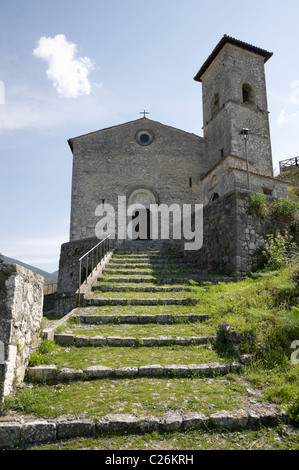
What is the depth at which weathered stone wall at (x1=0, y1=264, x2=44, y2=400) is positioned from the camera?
10.9 feet

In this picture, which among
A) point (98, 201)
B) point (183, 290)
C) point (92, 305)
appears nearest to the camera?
point (92, 305)

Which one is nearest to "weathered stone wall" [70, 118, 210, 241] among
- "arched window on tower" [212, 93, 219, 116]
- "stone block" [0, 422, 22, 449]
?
"arched window on tower" [212, 93, 219, 116]

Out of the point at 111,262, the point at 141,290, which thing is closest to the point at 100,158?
the point at 111,262

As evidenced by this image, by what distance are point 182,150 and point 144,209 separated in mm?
4703

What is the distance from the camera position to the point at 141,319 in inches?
232

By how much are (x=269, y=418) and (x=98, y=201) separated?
52.8 feet

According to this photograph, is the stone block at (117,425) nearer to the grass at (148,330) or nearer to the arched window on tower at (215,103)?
the grass at (148,330)

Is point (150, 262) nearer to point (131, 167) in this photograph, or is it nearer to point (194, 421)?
point (194, 421)

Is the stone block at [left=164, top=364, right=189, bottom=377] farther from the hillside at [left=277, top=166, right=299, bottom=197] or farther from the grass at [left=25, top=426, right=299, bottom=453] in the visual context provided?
the hillside at [left=277, top=166, right=299, bottom=197]

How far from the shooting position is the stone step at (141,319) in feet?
19.2

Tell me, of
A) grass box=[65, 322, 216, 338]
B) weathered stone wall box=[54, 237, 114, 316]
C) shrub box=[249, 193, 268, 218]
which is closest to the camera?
grass box=[65, 322, 216, 338]
